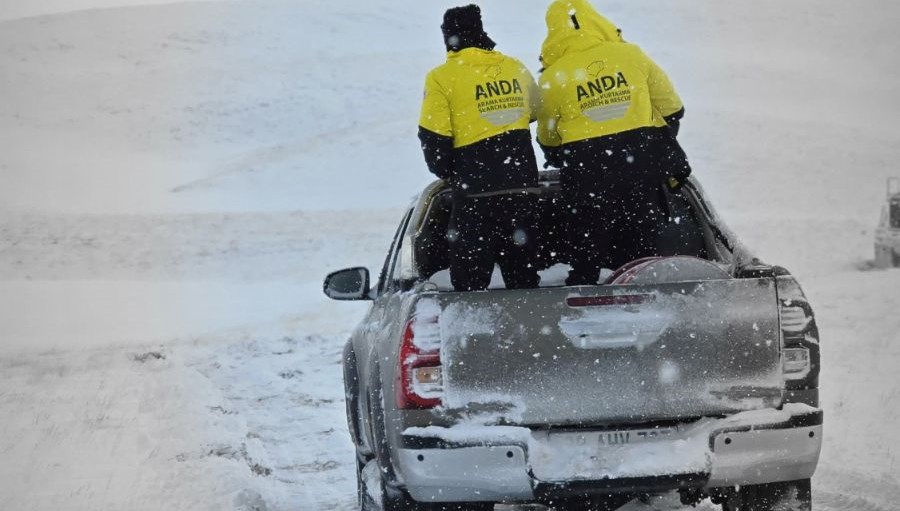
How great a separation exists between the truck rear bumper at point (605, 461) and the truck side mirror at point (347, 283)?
1.99 meters

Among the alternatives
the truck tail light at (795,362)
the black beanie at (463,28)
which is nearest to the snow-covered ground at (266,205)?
the truck tail light at (795,362)

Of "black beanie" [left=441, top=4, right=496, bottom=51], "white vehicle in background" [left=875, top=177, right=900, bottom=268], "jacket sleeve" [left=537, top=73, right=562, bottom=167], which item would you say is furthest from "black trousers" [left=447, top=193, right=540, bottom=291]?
"white vehicle in background" [left=875, top=177, right=900, bottom=268]

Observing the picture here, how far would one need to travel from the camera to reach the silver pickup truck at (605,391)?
161 inches

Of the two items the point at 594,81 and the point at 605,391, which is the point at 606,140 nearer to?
the point at 594,81

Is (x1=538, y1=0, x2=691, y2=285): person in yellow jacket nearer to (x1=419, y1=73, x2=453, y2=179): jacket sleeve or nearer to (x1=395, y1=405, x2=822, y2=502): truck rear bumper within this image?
(x1=419, y1=73, x2=453, y2=179): jacket sleeve

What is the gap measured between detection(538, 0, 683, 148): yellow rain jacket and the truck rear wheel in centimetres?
209

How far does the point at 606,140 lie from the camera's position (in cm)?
580

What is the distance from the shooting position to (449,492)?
13.7ft

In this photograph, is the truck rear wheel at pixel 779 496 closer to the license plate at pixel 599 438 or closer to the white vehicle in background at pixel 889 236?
the license plate at pixel 599 438

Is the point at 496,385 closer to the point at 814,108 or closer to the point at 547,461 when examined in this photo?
the point at 547,461

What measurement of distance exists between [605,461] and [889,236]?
16369mm

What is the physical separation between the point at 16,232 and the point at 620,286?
28081 mm

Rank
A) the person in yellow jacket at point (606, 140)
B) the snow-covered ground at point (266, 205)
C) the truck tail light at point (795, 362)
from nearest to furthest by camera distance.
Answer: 1. the truck tail light at point (795, 362)
2. the person in yellow jacket at point (606, 140)
3. the snow-covered ground at point (266, 205)

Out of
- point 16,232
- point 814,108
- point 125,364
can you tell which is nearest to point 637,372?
point 125,364
